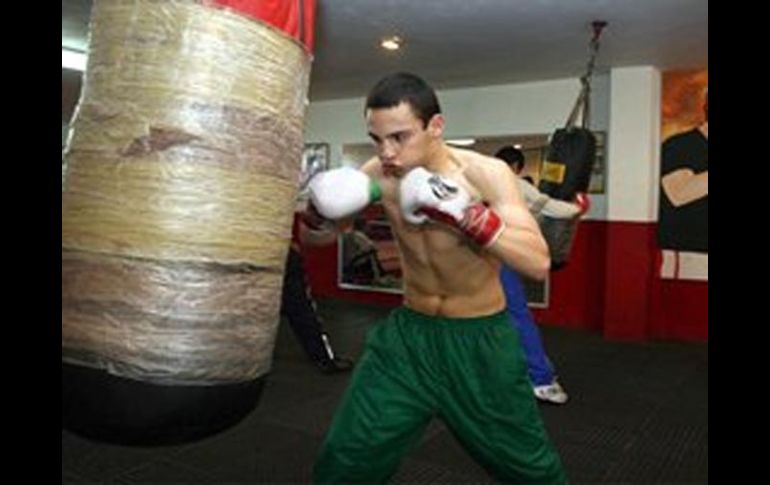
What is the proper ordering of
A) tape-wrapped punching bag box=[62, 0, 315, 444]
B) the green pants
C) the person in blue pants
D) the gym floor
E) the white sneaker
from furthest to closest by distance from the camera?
the white sneaker < the person in blue pants < the gym floor < the green pants < tape-wrapped punching bag box=[62, 0, 315, 444]

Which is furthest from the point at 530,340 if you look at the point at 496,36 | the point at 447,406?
the point at 496,36

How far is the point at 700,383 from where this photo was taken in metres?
3.67

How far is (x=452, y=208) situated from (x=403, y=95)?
0.91 ft

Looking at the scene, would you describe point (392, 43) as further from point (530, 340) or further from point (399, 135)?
point (399, 135)

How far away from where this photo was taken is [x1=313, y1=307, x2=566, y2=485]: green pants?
59.4 inches

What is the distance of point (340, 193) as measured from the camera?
146 cm

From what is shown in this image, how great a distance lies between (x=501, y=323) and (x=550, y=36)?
2.91 meters

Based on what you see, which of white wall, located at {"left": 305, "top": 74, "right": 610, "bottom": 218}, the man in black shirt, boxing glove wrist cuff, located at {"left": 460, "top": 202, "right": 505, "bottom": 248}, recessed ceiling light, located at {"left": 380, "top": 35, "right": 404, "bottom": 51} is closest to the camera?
boxing glove wrist cuff, located at {"left": 460, "top": 202, "right": 505, "bottom": 248}

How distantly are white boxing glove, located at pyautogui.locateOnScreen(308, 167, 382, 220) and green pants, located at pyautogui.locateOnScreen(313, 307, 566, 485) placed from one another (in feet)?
1.10

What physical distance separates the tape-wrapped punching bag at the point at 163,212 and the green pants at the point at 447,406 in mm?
542

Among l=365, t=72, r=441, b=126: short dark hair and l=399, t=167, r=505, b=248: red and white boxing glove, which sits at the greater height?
l=365, t=72, r=441, b=126: short dark hair

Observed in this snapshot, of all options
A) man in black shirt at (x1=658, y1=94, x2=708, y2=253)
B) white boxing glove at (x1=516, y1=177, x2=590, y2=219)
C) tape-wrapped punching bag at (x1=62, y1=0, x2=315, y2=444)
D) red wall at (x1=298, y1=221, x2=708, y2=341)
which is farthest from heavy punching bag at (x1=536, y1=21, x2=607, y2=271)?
tape-wrapped punching bag at (x1=62, y1=0, x2=315, y2=444)

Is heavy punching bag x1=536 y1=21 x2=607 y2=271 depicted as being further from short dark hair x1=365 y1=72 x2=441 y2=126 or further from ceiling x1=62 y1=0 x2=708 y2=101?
short dark hair x1=365 y1=72 x2=441 y2=126

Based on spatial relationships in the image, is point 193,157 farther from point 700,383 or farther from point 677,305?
point 677,305
